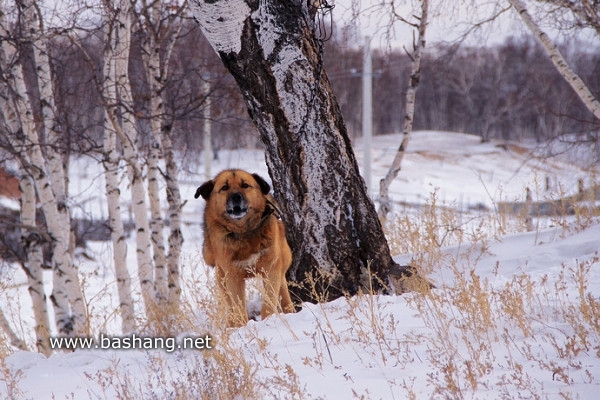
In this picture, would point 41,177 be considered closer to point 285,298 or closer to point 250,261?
point 250,261

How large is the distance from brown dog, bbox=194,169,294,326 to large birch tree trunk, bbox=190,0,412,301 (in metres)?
0.29

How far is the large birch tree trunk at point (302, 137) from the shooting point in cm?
485

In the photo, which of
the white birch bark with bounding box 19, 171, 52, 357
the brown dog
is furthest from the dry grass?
the white birch bark with bounding box 19, 171, 52, 357

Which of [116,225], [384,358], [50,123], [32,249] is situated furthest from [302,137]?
[32,249]

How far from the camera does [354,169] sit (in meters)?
5.34

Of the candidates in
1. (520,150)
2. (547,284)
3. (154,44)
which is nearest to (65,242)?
(154,44)

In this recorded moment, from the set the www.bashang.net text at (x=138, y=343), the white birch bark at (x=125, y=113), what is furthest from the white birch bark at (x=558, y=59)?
the www.bashang.net text at (x=138, y=343)

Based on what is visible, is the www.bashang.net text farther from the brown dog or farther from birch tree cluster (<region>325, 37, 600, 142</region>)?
birch tree cluster (<region>325, 37, 600, 142</region>)

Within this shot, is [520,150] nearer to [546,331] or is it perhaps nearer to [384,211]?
[384,211]

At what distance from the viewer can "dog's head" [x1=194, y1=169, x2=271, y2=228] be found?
488 cm

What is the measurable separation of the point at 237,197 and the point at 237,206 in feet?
0.25

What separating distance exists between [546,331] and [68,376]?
10.0ft

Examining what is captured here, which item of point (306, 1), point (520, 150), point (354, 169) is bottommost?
point (520, 150)

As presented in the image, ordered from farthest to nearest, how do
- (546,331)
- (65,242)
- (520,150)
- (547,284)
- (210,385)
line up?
(520,150) < (65,242) < (547,284) < (546,331) < (210,385)
